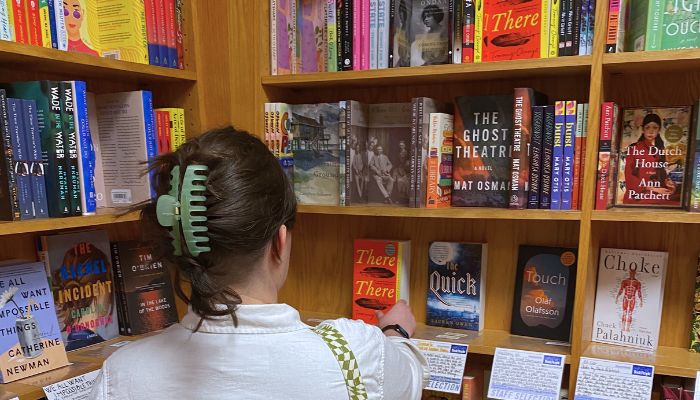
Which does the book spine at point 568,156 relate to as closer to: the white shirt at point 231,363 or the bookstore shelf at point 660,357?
the bookstore shelf at point 660,357

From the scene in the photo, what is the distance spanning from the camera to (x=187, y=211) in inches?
36.7

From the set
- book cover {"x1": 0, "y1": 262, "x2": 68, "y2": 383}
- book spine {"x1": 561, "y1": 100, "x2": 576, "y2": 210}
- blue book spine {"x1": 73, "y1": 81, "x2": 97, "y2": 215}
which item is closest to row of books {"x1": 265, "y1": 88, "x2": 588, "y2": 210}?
book spine {"x1": 561, "y1": 100, "x2": 576, "y2": 210}

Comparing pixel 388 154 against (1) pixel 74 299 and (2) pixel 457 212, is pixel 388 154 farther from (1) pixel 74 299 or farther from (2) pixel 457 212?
(1) pixel 74 299

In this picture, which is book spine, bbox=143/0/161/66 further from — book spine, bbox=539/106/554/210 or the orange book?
book spine, bbox=539/106/554/210

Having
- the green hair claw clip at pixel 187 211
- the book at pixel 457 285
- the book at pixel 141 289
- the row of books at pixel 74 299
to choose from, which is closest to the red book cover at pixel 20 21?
the row of books at pixel 74 299

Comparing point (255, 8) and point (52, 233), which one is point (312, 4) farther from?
point (52, 233)

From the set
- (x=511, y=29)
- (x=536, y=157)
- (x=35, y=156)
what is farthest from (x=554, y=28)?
(x=35, y=156)

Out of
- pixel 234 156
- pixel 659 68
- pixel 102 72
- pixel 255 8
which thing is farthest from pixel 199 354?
pixel 659 68

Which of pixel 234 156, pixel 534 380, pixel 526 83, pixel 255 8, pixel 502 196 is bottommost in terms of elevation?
pixel 534 380


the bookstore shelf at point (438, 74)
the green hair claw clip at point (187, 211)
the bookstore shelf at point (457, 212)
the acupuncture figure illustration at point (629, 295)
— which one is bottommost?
the acupuncture figure illustration at point (629, 295)

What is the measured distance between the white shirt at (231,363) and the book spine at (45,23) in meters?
0.90

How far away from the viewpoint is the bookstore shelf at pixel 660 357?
1.48 meters

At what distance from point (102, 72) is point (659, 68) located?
1.61 metres

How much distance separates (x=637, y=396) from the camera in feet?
4.73
